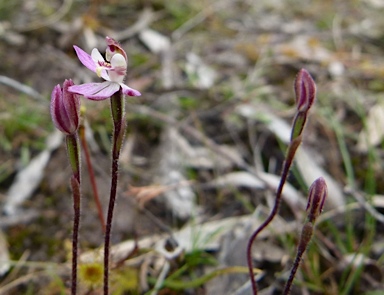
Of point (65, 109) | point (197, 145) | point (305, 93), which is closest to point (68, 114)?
point (65, 109)

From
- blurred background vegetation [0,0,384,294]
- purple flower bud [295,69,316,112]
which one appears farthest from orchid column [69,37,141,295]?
blurred background vegetation [0,0,384,294]

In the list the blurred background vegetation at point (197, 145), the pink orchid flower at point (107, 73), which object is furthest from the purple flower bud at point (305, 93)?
the blurred background vegetation at point (197, 145)

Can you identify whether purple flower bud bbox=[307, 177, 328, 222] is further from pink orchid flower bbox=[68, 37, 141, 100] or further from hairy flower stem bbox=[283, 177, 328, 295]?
pink orchid flower bbox=[68, 37, 141, 100]

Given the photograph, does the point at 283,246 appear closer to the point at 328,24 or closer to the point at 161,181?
the point at 161,181

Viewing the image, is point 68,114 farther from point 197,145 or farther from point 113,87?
point 197,145

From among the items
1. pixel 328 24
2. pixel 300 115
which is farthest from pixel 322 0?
pixel 300 115
